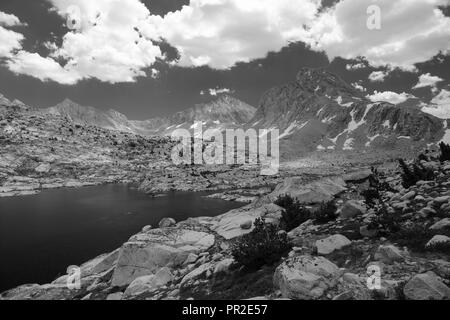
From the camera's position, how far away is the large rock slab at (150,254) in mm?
24641

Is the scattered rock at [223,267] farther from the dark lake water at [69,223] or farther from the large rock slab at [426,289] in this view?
the dark lake water at [69,223]

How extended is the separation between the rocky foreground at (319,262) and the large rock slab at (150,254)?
85 mm

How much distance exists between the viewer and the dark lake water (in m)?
44.4

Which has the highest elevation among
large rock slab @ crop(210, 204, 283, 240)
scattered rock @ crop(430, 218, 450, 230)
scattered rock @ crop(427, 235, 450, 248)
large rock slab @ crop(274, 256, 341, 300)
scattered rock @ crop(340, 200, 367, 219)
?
scattered rock @ crop(430, 218, 450, 230)

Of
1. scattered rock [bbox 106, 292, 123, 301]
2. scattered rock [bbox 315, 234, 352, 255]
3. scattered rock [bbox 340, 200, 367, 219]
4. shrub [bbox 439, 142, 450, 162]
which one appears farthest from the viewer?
shrub [bbox 439, 142, 450, 162]

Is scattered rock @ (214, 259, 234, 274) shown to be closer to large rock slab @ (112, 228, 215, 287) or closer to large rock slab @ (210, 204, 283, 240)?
large rock slab @ (112, 228, 215, 287)

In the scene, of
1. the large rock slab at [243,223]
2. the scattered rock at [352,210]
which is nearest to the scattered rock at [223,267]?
the scattered rock at [352,210]

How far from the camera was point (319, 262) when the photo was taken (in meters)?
13.2

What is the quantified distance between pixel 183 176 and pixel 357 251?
144 m

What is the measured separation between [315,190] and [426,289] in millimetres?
32525

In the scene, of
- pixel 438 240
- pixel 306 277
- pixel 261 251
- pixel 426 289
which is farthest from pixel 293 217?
pixel 426 289

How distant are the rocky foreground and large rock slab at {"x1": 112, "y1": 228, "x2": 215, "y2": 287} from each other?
0.08m

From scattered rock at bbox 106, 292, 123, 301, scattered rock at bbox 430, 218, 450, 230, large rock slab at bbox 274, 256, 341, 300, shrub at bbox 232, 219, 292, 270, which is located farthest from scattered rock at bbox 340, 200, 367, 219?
scattered rock at bbox 106, 292, 123, 301

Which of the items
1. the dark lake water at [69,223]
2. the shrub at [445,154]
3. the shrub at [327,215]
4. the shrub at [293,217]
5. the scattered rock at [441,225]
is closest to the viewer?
the scattered rock at [441,225]
